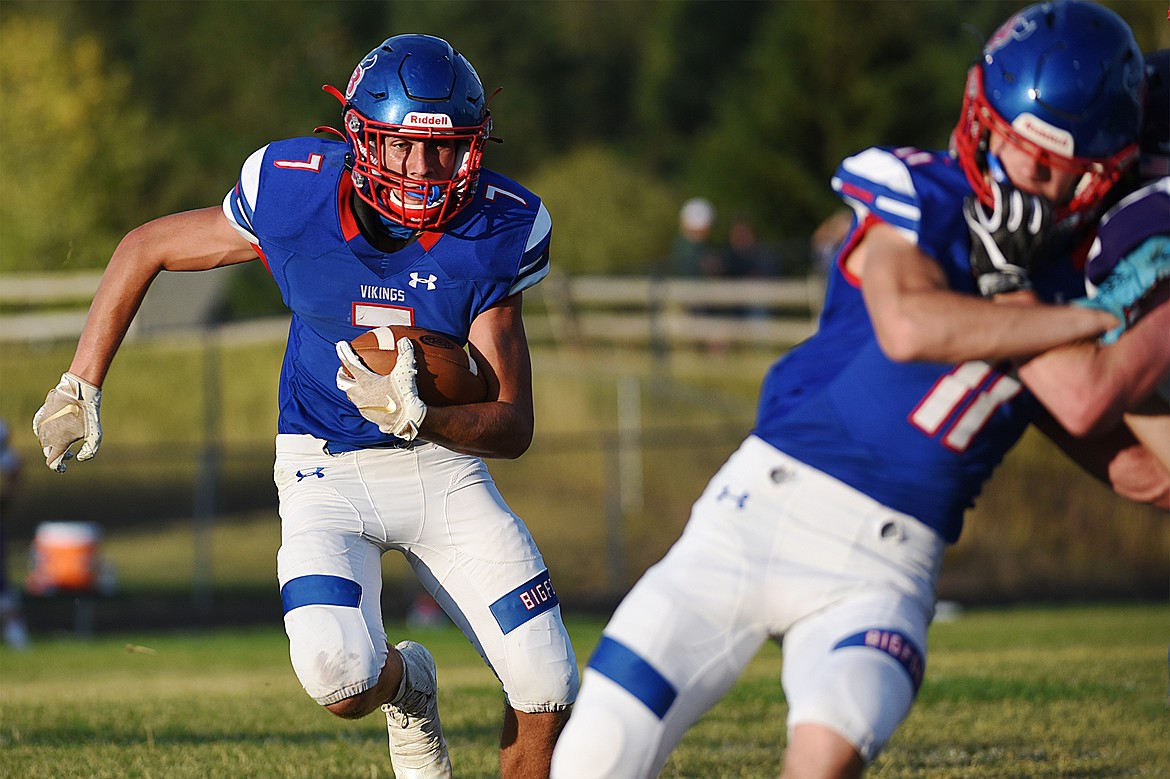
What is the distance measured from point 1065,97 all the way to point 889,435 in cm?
82

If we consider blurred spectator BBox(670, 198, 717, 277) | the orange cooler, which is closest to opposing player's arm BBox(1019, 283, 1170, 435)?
the orange cooler

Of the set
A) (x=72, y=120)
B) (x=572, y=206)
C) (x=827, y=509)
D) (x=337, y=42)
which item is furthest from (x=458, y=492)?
(x=337, y=42)

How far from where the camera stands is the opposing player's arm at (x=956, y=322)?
318 centimetres

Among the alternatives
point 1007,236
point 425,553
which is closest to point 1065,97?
point 1007,236

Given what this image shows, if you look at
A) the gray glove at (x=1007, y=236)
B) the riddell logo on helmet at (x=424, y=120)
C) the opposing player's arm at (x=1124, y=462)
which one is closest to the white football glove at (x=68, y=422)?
the riddell logo on helmet at (x=424, y=120)

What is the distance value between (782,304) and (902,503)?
725 inches

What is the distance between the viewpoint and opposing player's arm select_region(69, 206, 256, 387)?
4.69 metres

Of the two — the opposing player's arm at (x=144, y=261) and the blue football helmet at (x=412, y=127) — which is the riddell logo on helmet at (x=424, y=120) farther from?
the opposing player's arm at (x=144, y=261)

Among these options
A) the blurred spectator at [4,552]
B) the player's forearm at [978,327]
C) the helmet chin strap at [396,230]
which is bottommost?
the blurred spectator at [4,552]

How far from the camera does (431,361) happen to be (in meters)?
4.25

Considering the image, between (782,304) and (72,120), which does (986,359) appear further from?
(72,120)

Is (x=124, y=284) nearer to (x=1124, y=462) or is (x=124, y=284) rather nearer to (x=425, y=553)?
Result: (x=425, y=553)

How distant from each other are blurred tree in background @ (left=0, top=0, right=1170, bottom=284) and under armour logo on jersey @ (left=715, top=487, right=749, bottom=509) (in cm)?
1783

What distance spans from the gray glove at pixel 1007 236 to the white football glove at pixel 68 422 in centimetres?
264
